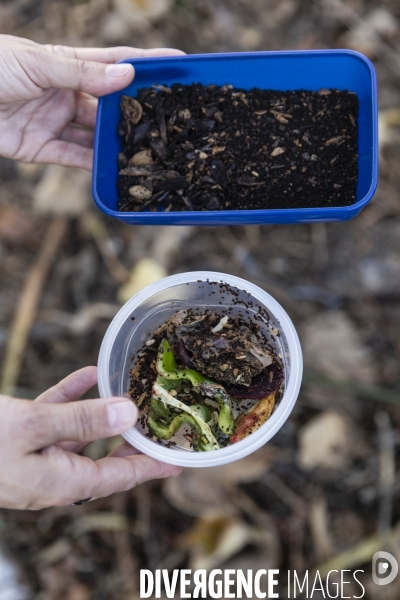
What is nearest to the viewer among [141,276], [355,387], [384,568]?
[384,568]

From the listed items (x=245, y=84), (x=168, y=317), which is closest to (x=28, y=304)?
(x=168, y=317)

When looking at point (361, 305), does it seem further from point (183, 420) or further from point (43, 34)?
point (43, 34)

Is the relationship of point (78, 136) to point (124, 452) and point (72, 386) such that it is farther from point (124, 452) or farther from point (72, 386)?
point (124, 452)

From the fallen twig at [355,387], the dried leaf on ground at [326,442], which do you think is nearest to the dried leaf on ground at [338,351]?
the fallen twig at [355,387]

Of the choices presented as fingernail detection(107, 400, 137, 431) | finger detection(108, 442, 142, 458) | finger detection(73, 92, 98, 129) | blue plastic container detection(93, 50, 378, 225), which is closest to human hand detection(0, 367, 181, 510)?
fingernail detection(107, 400, 137, 431)

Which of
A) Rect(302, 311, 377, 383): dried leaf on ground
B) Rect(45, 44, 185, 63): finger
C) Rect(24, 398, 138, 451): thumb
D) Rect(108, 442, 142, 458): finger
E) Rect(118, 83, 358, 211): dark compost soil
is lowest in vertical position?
Rect(108, 442, 142, 458): finger

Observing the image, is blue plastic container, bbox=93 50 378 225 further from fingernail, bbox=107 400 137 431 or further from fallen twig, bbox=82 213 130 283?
fingernail, bbox=107 400 137 431
